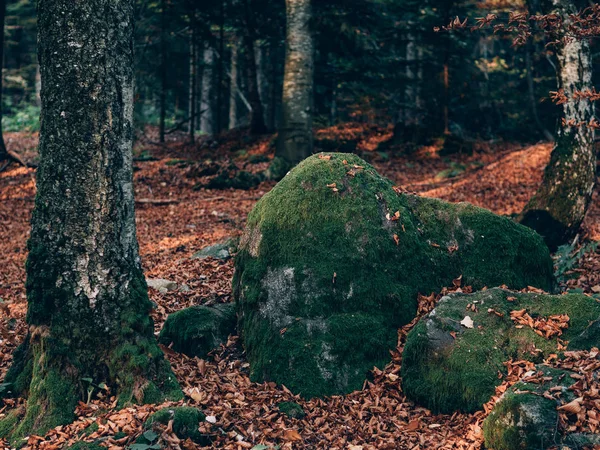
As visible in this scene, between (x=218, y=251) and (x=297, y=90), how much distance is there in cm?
695

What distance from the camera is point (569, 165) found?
9891 millimetres

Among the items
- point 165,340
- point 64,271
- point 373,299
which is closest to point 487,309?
point 373,299

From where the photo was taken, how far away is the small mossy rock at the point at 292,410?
552 cm

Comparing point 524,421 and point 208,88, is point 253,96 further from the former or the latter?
point 524,421

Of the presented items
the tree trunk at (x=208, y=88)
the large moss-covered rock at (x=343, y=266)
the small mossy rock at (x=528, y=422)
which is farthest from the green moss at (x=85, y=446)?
the tree trunk at (x=208, y=88)

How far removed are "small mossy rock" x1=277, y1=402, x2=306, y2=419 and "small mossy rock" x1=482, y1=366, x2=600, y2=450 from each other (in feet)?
5.45

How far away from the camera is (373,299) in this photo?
6.40 m

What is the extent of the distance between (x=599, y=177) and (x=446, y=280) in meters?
11.3

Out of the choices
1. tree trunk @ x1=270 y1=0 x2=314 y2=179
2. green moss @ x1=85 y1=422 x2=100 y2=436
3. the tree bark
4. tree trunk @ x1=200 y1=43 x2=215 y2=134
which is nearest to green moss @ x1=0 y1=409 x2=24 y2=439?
green moss @ x1=85 y1=422 x2=100 y2=436

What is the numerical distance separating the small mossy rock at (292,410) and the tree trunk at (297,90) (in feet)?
35.7

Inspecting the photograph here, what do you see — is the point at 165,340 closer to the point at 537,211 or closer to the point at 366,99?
the point at 537,211

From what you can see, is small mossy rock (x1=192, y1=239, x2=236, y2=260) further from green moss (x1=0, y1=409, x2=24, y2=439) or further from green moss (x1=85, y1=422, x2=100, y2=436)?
green moss (x1=85, y1=422, x2=100, y2=436)

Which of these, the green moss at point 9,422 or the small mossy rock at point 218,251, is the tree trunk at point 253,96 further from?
the green moss at point 9,422

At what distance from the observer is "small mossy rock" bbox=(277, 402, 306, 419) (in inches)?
217
